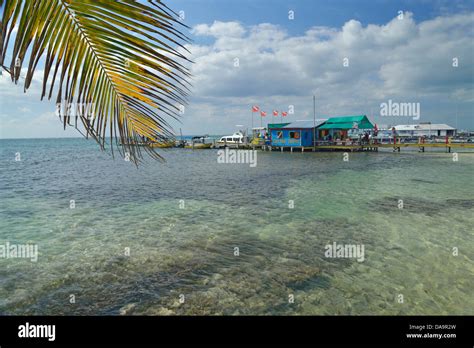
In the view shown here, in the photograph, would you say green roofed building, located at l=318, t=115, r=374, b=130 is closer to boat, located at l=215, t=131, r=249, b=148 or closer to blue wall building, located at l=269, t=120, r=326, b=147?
blue wall building, located at l=269, t=120, r=326, b=147

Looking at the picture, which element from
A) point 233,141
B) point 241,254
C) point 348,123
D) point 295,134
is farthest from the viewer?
point 233,141

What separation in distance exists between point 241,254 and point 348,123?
140 feet

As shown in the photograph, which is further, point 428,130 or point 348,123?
point 428,130

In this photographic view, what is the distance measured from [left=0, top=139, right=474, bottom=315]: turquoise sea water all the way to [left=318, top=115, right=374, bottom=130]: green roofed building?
29119 millimetres

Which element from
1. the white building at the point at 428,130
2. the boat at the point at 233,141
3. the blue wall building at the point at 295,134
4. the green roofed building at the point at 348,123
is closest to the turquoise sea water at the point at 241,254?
the green roofed building at the point at 348,123

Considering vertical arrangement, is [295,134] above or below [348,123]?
below

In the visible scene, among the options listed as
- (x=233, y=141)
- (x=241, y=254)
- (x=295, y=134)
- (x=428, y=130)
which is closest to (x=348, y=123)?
(x=295, y=134)

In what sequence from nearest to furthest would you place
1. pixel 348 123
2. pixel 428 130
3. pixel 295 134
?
1. pixel 348 123
2. pixel 295 134
3. pixel 428 130

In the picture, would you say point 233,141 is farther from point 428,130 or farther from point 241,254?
point 241,254

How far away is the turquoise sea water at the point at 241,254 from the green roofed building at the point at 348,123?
29.1m

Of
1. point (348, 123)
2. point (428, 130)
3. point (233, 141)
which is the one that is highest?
point (428, 130)

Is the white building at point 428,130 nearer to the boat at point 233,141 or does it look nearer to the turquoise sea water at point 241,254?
the boat at point 233,141

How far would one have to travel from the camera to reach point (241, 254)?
8.41 meters
